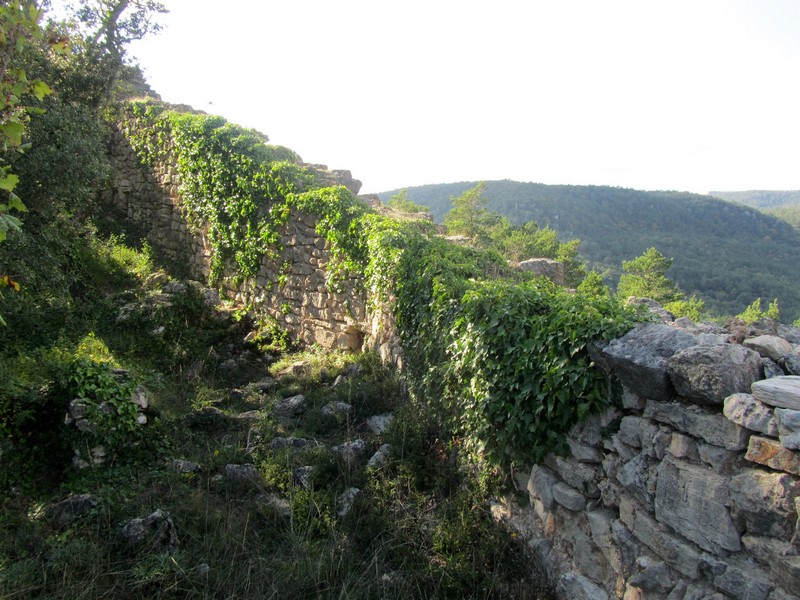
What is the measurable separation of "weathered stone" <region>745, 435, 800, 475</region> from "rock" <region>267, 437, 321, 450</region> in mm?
3859

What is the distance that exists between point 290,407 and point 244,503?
6.47 ft

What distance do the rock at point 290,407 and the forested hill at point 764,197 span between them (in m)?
102

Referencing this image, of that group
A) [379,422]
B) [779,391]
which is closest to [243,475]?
[379,422]

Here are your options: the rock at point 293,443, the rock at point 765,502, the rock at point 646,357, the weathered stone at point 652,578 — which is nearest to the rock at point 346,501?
the rock at point 293,443

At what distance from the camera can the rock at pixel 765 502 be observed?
2.57m

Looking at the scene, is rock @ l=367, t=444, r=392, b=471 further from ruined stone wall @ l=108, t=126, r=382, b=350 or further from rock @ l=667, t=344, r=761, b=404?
rock @ l=667, t=344, r=761, b=404

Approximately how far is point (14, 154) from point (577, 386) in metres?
6.53

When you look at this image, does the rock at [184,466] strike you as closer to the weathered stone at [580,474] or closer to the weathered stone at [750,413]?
the weathered stone at [580,474]

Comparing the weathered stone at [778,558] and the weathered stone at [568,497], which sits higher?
the weathered stone at [778,558]

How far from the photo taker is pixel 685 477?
3.07 meters

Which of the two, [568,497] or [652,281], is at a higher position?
[568,497]

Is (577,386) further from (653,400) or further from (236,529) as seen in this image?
(236,529)

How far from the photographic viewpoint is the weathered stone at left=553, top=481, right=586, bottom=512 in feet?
12.5

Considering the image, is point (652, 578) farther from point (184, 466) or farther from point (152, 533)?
point (184, 466)
